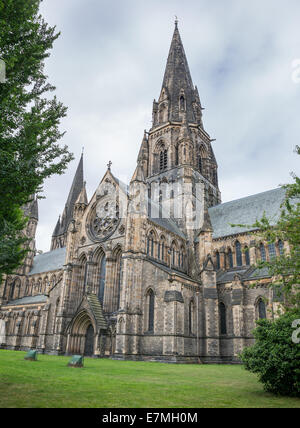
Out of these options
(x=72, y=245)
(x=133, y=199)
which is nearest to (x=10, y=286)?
(x=72, y=245)

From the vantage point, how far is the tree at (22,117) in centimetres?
906

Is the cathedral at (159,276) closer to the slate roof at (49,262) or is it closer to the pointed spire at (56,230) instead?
the slate roof at (49,262)

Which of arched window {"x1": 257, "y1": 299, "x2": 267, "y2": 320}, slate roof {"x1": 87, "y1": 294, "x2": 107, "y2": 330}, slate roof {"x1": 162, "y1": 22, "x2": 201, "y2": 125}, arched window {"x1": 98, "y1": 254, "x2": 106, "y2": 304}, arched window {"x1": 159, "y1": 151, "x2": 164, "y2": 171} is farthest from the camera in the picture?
slate roof {"x1": 162, "y1": 22, "x2": 201, "y2": 125}

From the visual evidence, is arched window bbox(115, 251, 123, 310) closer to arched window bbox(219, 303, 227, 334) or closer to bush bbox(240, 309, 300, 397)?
arched window bbox(219, 303, 227, 334)

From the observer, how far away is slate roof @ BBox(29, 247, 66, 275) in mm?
51778

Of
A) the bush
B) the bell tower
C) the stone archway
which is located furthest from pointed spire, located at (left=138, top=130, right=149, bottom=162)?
the bush

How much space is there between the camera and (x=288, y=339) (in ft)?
31.2

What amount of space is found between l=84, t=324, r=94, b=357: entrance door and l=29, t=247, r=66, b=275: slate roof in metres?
21.8

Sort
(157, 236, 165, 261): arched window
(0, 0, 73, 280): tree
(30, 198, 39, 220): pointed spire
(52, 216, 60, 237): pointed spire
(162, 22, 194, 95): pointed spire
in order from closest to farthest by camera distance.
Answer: (0, 0, 73, 280): tree
(157, 236, 165, 261): arched window
(162, 22, 194, 95): pointed spire
(30, 198, 39, 220): pointed spire
(52, 216, 60, 237): pointed spire

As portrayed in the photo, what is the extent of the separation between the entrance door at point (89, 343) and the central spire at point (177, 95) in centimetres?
3313

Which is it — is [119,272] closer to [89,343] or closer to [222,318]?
[89,343]

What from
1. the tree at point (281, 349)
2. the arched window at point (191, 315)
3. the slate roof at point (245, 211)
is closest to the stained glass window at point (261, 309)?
the arched window at point (191, 315)

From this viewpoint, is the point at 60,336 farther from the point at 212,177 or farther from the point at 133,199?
the point at 212,177
